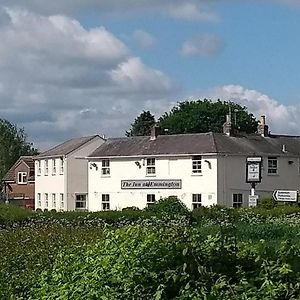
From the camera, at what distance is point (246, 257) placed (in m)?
7.16

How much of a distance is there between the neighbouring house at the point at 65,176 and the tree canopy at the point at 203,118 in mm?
26420

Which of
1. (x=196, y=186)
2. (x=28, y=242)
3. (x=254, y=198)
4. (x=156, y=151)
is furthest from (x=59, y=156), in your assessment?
(x=28, y=242)

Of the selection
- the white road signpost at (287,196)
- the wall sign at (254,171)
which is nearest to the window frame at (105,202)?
the wall sign at (254,171)

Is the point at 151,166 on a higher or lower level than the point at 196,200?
higher

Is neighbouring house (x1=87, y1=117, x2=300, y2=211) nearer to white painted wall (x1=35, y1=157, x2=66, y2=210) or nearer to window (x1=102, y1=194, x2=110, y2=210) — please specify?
window (x1=102, y1=194, x2=110, y2=210)

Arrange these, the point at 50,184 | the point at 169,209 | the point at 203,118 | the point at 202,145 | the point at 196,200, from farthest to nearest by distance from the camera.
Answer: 1. the point at 203,118
2. the point at 50,184
3. the point at 202,145
4. the point at 196,200
5. the point at 169,209

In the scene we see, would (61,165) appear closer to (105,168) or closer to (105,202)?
(105,168)

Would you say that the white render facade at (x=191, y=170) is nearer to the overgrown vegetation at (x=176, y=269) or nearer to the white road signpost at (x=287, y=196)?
the white road signpost at (x=287, y=196)

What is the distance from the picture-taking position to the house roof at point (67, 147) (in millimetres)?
71688

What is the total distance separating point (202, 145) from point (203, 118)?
40616mm

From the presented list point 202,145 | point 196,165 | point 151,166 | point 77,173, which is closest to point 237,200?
point 196,165

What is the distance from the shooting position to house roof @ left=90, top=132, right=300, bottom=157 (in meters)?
60.3

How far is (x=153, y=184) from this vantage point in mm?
61500

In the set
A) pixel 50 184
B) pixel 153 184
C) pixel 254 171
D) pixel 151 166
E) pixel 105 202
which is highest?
pixel 151 166
